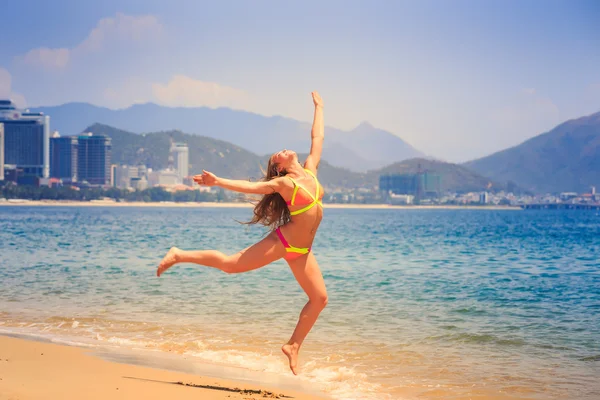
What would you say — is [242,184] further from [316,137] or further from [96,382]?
[96,382]

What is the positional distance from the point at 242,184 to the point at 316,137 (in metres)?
1.79

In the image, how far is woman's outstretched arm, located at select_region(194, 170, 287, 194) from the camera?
721 centimetres

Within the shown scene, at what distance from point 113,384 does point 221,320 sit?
19.2ft

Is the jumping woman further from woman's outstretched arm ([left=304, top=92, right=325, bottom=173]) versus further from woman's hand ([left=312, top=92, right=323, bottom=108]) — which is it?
woman's hand ([left=312, top=92, right=323, bottom=108])

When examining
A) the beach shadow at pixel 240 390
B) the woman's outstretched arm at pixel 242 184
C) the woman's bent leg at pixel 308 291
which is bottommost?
the beach shadow at pixel 240 390

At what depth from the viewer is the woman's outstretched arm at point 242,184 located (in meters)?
7.21

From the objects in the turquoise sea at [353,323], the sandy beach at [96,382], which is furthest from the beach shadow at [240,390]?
the turquoise sea at [353,323]

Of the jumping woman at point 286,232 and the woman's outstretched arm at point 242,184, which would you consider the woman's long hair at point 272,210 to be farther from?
the woman's outstretched arm at point 242,184

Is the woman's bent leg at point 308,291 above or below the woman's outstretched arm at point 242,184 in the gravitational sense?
below

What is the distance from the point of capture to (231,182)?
7254mm

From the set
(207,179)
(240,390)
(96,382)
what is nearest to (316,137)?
(207,179)

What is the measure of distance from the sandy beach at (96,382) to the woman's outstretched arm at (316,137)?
8.46 ft

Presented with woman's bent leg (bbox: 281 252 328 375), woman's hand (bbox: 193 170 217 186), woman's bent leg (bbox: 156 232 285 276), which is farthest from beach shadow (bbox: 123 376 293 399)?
woman's hand (bbox: 193 170 217 186)

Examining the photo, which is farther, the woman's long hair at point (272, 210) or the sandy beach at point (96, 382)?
the woman's long hair at point (272, 210)
